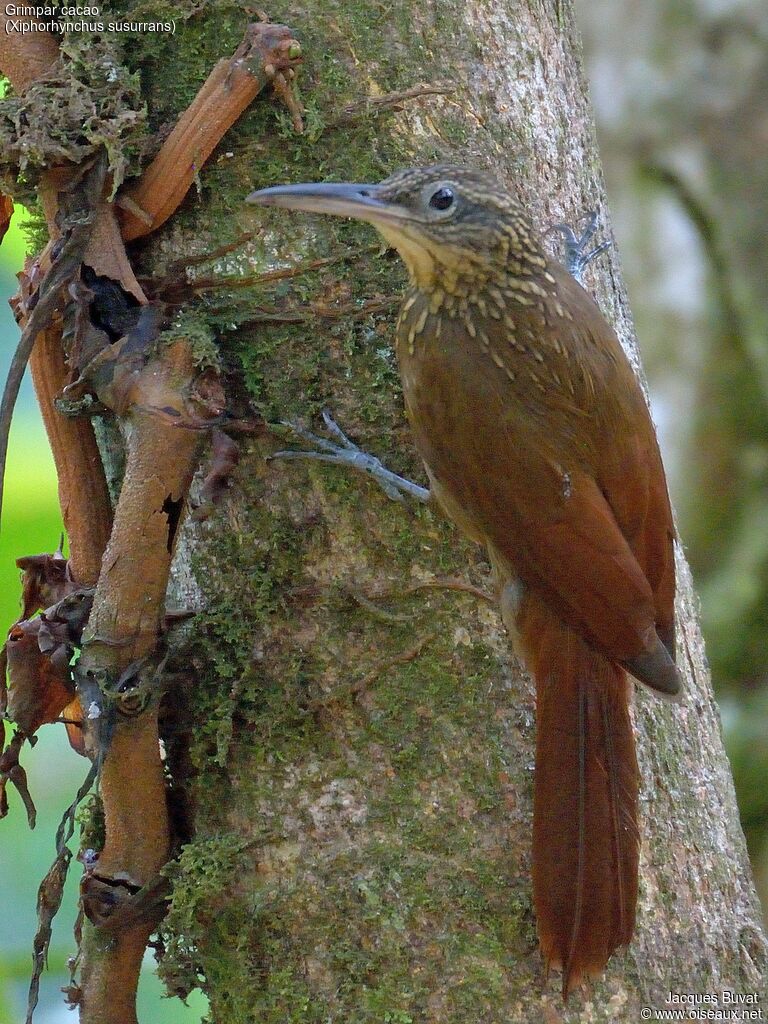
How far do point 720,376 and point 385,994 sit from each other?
448cm

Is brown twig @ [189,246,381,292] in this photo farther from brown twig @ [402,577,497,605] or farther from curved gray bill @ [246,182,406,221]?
brown twig @ [402,577,497,605]

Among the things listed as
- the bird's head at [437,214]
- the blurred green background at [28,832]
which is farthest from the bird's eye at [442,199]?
the blurred green background at [28,832]

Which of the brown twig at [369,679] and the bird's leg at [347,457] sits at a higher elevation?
the bird's leg at [347,457]

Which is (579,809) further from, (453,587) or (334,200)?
(334,200)

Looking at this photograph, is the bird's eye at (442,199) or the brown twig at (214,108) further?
the bird's eye at (442,199)

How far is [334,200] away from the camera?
1.85 m

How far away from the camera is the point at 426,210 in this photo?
205 cm

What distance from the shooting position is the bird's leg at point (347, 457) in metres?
1.90

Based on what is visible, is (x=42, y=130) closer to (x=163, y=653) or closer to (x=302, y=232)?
(x=302, y=232)

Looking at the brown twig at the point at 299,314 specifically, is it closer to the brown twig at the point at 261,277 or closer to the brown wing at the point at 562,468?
the brown twig at the point at 261,277

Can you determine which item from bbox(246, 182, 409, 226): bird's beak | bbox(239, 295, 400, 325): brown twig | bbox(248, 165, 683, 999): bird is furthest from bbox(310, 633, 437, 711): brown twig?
bbox(246, 182, 409, 226): bird's beak

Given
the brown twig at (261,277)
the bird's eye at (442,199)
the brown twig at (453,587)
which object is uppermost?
the bird's eye at (442,199)

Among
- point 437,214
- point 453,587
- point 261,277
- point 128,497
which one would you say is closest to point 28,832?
point 128,497

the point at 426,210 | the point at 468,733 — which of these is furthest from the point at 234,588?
the point at 426,210
